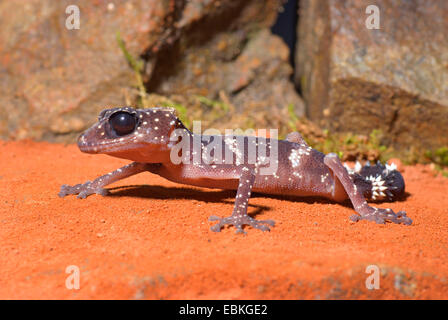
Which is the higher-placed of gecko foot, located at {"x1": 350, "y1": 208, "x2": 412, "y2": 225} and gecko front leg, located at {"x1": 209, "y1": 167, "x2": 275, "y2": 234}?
gecko front leg, located at {"x1": 209, "y1": 167, "x2": 275, "y2": 234}

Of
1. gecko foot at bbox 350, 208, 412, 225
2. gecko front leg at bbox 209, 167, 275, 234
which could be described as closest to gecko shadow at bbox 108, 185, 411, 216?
gecko front leg at bbox 209, 167, 275, 234

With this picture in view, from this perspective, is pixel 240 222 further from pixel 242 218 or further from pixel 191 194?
pixel 191 194

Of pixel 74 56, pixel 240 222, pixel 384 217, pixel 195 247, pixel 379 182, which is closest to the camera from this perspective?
pixel 195 247

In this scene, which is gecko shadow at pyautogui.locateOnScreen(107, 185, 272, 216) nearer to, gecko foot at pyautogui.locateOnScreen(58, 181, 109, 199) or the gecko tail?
gecko foot at pyautogui.locateOnScreen(58, 181, 109, 199)

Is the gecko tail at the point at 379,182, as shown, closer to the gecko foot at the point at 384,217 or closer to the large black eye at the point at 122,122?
the gecko foot at the point at 384,217

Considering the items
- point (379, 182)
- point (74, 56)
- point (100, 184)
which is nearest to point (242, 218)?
point (100, 184)

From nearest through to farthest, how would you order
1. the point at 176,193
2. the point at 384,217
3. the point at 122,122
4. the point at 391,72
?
the point at 122,122
the point at 384,217
the point at 176,193
the point at 391,72

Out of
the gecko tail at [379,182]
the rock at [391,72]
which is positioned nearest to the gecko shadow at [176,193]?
the gecko tail at [379,182]
